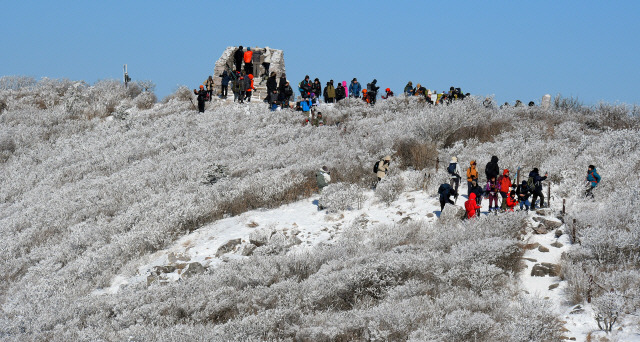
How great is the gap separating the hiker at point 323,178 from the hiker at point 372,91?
12.6m

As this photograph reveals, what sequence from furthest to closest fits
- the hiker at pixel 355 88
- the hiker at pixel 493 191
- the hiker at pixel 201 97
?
the hiker at pixel 355 88, the hiker at pixel 201 97, the hiker at pixel 493 191

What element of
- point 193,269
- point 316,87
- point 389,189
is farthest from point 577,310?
point 316,87

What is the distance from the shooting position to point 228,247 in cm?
1387

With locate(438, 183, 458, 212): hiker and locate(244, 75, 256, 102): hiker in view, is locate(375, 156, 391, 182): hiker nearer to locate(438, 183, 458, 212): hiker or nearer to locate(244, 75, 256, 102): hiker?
locate(438, 183, 458, 212): hiker

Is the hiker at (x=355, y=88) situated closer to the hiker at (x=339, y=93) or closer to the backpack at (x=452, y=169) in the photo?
the hiker at (x=339, y=93)

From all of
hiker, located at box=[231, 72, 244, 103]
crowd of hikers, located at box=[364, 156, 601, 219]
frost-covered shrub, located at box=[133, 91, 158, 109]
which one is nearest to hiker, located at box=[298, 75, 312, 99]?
hiker, located at box=[231, 72, 244, 103]

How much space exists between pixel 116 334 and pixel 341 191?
7066mm

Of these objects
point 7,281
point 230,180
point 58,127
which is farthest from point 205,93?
point 7,281

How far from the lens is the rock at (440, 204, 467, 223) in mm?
13398

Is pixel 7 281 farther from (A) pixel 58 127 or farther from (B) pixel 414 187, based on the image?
(A) pixel 58 127

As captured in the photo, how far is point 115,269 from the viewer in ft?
45.1

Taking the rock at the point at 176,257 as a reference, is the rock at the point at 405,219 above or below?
above

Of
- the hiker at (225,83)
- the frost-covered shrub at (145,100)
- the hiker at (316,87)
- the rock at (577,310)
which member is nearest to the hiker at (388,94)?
the hiker at (316,87)

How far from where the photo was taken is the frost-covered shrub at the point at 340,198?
50.5 feet
